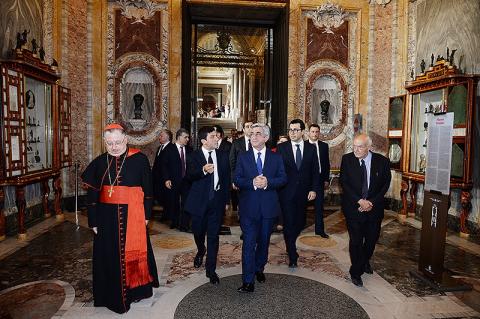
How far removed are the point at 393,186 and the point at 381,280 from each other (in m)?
5.23

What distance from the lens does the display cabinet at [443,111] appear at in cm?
632

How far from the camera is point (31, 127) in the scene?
6793 mm

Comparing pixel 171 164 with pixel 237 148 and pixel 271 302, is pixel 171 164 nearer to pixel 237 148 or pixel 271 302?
pixel 237 148

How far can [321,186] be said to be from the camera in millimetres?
6426

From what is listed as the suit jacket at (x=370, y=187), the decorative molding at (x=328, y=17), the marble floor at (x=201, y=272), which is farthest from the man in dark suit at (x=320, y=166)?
the decorative molding at (x=328, y=17)

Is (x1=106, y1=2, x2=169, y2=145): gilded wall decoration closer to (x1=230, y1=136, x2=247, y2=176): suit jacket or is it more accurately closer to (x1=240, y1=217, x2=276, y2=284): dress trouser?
(x1=230, y1=136, x2=247, y2=176): suit jacket

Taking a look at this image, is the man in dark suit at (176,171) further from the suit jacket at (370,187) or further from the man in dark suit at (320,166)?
the suit jacket at (370,187)

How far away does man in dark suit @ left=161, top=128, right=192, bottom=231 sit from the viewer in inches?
264

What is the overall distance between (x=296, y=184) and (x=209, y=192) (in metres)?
1.25

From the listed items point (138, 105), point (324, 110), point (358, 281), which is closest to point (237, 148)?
point (358, 281)

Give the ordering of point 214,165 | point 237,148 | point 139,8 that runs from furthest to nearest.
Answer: point 139,8 < point 237,148 < point 214,165

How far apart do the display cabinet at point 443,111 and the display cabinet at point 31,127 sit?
6447 mm

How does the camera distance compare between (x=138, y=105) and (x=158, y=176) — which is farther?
(x=138, y=105)

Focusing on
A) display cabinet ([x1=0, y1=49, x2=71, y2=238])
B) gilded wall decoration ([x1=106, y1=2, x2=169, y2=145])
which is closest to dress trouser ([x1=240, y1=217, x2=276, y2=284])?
display cabinet ([x1=0, y1=49, x2=71, y2=238])
